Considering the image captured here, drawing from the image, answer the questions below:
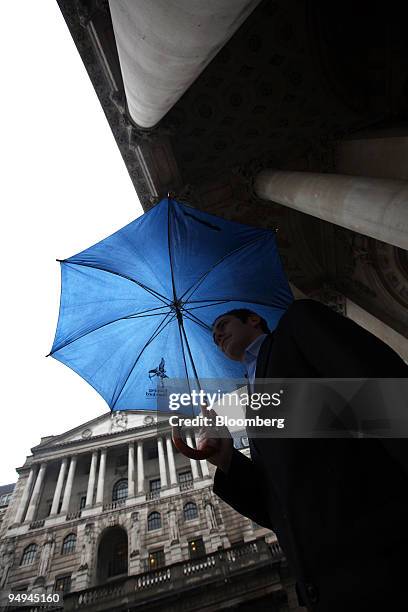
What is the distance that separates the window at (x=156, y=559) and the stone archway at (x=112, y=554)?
2.30m

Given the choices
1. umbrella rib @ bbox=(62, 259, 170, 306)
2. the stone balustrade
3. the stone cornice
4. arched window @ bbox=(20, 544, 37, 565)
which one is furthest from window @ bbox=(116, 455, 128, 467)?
umbrella rib @ bbox=(62, 259, 170, 306)

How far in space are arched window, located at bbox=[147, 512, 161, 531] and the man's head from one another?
2727 centimetres

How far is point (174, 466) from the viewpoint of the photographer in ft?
89.8

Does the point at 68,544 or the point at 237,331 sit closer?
the point at 237,331

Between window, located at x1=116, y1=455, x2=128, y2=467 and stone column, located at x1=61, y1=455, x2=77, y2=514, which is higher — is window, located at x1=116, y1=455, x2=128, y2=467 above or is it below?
above

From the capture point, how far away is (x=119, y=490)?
27250 mm

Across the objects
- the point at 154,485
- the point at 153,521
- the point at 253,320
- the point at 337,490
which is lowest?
the point at 337,490

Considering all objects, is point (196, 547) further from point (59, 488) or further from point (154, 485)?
point (59, 488)

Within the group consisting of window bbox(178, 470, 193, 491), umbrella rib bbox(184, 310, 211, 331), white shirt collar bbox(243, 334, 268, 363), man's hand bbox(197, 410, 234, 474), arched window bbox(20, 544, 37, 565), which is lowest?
man's hand bbox(197, 410, 234, 474)

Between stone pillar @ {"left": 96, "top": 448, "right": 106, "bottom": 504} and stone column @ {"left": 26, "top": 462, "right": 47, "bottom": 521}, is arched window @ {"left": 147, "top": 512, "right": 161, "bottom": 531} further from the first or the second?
stone column @ {"left": 26, "top": 462, "right": 47, "bottom": 521}

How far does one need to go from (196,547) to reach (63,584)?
30.2ft

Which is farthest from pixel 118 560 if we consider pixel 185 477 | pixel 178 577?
pixel 178 577

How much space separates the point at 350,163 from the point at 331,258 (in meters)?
3.00

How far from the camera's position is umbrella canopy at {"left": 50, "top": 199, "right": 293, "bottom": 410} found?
3.94 meters
